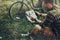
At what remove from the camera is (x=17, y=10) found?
2.36 m

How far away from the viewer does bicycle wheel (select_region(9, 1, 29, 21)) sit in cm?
235

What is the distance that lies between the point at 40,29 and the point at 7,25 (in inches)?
11.3

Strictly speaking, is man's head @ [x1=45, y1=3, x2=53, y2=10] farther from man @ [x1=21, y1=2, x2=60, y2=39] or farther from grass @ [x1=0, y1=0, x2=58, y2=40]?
grass @ [x1=0, y1=0, x2=58, y2=40]

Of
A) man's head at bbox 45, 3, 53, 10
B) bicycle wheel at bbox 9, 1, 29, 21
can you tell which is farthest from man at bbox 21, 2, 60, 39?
bicycle wheel at bbox 9, 1, 29, 21

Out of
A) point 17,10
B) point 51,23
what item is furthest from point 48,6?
point 17,10

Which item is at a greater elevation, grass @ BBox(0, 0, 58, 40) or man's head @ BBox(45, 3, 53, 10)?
man's head @ BBox(45, 3, 53, 10)

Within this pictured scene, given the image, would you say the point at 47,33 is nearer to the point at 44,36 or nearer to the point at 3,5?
the point at 44,36

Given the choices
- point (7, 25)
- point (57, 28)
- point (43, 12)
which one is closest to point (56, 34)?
point (57, 28)

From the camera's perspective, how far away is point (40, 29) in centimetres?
230

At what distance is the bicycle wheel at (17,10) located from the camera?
2348mm

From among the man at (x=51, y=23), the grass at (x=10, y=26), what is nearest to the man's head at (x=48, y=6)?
the man at (x=51, y=23)

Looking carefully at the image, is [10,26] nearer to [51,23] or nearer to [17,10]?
[17,10]

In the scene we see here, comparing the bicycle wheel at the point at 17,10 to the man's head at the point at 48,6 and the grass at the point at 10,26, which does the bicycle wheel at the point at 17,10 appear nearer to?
the grass at the point at 10,26

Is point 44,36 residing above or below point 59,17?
below
